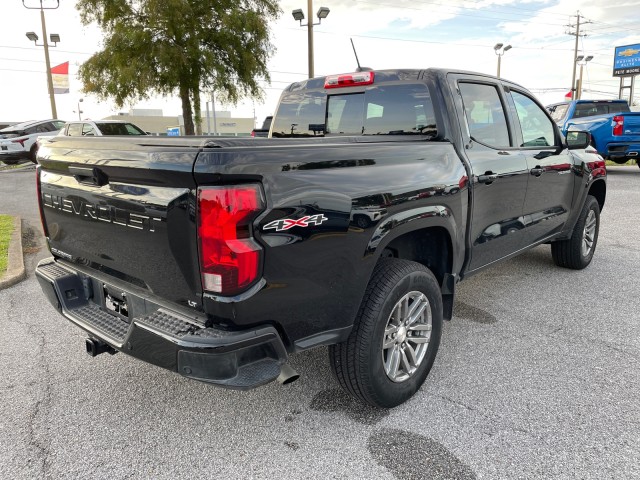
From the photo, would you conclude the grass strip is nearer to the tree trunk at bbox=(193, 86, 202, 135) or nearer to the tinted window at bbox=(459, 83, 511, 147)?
the tinted window at bbox=(459, 83, 511, 147)

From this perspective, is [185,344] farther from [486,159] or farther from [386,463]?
[486,159]

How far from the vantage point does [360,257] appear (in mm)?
2359

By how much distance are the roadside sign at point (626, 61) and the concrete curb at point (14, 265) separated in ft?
173

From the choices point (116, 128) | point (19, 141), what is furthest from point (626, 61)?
point (19, 141)

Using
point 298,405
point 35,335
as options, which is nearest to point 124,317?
point 298,405

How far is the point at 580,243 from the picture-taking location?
5.11 metres

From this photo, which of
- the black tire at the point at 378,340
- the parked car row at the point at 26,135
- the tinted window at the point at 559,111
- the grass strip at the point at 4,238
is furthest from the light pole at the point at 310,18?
the black tire at the point at 378,340

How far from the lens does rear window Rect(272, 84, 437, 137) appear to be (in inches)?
Result: 131

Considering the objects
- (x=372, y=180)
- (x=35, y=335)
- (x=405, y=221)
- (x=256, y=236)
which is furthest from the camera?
(x=35, y=335)

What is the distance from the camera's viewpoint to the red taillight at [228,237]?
6.23 feet

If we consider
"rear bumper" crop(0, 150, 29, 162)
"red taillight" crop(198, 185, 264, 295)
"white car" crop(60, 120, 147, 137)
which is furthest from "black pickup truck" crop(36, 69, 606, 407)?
"rear bumper" crop(0, 150, 29, 162)

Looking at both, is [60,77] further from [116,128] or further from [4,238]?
[4,238]

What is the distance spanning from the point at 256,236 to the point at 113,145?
0.91 m

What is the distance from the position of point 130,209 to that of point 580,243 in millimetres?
4610
